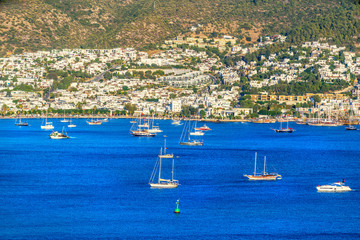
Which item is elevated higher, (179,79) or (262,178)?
(179,79)

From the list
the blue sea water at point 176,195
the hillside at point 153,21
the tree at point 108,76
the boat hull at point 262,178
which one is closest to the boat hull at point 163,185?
the blue sea water at point 176,195

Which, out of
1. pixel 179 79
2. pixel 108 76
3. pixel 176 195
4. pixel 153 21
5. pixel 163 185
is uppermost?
pixel 153 21

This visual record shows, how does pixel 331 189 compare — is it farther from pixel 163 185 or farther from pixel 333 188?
pixel 163 185

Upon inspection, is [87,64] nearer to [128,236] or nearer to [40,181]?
[40,181]

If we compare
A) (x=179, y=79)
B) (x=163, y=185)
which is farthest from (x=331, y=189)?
(x=179, y=79)

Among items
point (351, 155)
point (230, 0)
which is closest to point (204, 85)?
point (230, 0)

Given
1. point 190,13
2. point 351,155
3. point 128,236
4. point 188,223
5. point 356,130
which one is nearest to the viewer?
→ point 128,236
